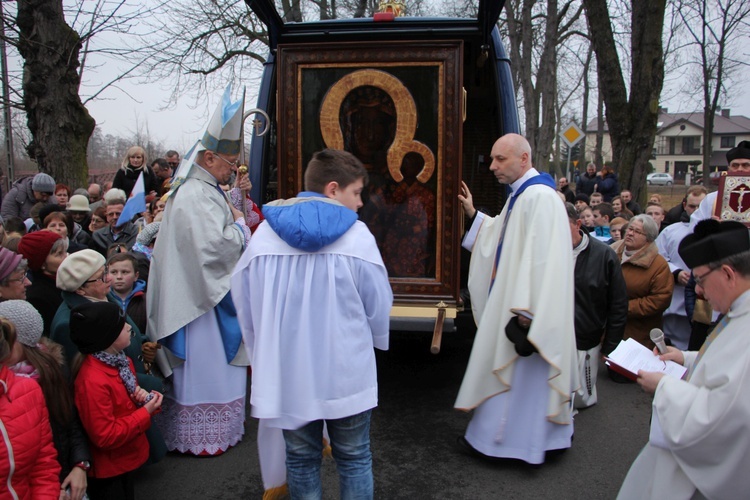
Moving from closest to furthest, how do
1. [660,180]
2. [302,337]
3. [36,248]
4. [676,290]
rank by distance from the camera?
[302,337] < [36,248] < [676,290] < [660,180]

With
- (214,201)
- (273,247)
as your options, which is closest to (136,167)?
(214,201)

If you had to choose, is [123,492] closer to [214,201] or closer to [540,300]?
[214,201]

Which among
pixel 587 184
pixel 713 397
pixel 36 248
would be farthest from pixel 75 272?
pixel 587 184

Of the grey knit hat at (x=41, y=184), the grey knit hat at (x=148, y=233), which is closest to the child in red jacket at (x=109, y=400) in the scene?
the grey knit hat at (x=148, y=233)

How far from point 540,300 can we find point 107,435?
7.83 ft

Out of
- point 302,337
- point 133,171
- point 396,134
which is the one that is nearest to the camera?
point 302,337

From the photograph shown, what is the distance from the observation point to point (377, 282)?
2.61 meters

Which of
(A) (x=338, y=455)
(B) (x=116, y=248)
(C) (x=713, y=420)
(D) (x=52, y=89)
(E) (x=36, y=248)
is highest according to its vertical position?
(D) (x=52, y=89)

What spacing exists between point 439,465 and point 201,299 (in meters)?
1.84

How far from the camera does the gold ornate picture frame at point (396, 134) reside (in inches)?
174

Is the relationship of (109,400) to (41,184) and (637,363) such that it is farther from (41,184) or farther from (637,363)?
(41,184)

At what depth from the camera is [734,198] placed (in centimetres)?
429

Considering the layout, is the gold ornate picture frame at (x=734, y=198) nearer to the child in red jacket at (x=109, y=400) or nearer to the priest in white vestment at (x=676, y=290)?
the priest in white vestment at (x=676, y=290)

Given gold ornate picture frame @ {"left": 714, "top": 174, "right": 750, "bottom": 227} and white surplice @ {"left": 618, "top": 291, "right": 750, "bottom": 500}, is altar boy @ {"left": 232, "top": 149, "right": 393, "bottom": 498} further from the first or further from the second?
gold ornate picture frame @ {"left": 714, "top": 174, "right": 750, "bottom": 227}
